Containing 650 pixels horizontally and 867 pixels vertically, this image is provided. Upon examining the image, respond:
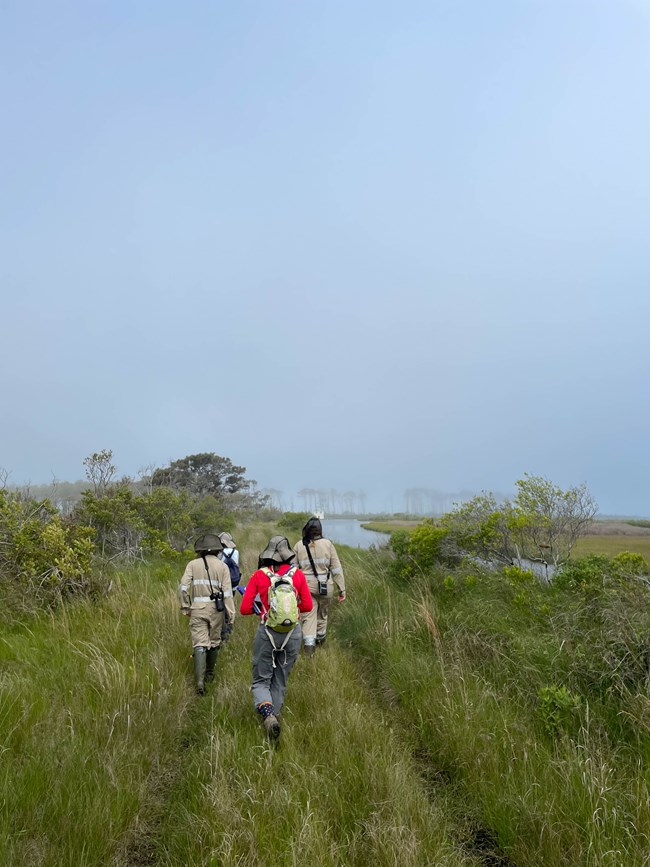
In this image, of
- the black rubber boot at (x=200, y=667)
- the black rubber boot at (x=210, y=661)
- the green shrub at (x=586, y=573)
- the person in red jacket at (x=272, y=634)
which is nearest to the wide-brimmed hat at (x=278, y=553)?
the person in red jacket at (x=272, y=634)

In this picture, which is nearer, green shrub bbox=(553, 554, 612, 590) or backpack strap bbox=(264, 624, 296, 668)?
backpack strap bbox=(264, 624, 296, 668)

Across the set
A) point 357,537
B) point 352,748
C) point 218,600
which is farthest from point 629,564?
point 357,537

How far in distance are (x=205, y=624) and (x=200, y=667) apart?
1.67 ft

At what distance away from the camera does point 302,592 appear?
518 cm

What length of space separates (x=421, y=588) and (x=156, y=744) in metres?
5.50

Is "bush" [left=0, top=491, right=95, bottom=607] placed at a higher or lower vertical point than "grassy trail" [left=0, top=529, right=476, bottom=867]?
higher

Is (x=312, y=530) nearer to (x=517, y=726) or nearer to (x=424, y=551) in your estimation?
(x=424, y=551)

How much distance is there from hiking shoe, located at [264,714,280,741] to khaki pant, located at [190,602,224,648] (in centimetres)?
184

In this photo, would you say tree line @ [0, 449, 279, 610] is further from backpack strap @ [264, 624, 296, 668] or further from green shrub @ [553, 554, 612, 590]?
green shrub @ [553, 554, 612, 590]

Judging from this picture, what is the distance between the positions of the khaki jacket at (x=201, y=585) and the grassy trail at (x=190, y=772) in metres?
0.68

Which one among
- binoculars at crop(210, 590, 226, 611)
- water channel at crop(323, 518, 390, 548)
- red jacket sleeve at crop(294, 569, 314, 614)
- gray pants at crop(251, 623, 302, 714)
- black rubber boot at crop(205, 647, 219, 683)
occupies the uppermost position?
red jacket sleeve at crop(294, 569, 314, 614)

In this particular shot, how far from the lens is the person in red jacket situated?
4.45 meters

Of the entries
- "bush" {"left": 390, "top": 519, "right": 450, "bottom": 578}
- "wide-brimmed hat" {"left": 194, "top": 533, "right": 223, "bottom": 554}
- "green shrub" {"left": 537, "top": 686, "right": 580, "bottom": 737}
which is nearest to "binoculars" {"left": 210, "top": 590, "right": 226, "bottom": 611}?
"wide-brimmed hat" {"left": 194, "top": 533, "right": 223, "bottom": 554}

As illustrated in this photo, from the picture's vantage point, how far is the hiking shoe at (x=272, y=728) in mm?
4000
